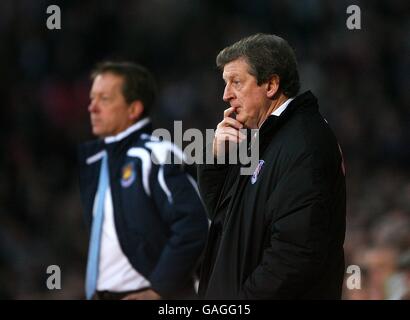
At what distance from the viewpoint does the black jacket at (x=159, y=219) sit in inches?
190

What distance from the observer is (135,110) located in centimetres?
527

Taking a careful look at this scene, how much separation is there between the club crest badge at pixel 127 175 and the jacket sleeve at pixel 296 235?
5.58 feet

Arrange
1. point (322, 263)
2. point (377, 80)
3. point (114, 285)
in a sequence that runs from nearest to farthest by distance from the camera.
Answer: point (322, 263) → point (114, 285) → point (377, 80)

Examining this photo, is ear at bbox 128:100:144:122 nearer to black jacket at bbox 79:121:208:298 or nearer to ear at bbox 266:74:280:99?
black jacket at bbox 79:121:208:298

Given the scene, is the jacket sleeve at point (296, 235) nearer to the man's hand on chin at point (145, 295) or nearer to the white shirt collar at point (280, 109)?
the white shirt collar at point (280, 109)

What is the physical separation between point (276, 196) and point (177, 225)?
59.8 inches

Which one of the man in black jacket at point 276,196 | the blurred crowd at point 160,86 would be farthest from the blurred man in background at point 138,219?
the blurred crowd at point 160,86

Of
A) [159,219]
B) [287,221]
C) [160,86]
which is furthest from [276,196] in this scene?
[160,86]

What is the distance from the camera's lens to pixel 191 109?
953 centimetres

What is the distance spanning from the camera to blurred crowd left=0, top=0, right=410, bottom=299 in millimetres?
8273

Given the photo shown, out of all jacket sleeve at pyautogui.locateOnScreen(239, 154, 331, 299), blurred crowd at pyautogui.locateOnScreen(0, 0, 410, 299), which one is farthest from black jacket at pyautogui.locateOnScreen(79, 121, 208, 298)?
blurred crowd at pyautogui.locateOnScreen(0, 0, 410, 299)

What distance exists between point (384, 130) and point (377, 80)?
0.81 metres
